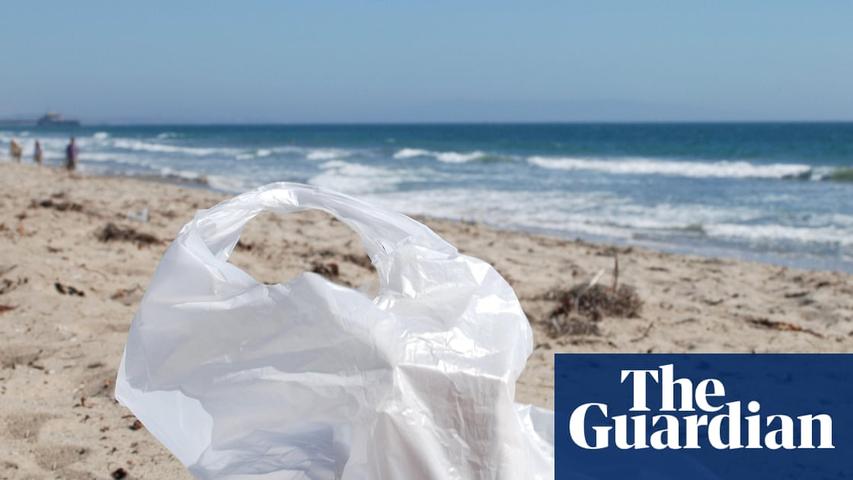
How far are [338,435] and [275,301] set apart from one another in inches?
12.9

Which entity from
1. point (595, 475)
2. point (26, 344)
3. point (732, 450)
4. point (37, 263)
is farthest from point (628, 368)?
point (37, 263)

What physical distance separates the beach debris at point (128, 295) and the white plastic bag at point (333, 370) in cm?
228

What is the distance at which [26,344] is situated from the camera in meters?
3.42

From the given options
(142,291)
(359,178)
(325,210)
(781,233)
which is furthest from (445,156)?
(325,210)

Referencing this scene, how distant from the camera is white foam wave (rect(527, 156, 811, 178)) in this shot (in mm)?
23266

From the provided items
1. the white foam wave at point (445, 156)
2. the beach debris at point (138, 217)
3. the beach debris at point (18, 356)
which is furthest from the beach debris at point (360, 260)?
the white foam wave at point (445, 156)

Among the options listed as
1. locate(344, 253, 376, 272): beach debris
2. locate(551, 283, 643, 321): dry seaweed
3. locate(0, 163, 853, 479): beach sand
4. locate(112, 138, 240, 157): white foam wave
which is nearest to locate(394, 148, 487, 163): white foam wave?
locate(112, 138, 240, 157): white foam wave

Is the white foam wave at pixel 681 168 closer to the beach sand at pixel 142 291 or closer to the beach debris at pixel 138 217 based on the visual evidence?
the beach sand at pixel 142 291

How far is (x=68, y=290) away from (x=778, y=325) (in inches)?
154

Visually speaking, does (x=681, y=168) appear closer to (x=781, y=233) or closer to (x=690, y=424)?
(x=781, y=233)

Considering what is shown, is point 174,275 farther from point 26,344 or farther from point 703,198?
point 703,198

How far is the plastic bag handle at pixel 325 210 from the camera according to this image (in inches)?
83.0

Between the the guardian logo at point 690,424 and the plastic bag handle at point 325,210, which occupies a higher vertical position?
the plastic bag handle at point 325,210

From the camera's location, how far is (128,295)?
14.0 ft
